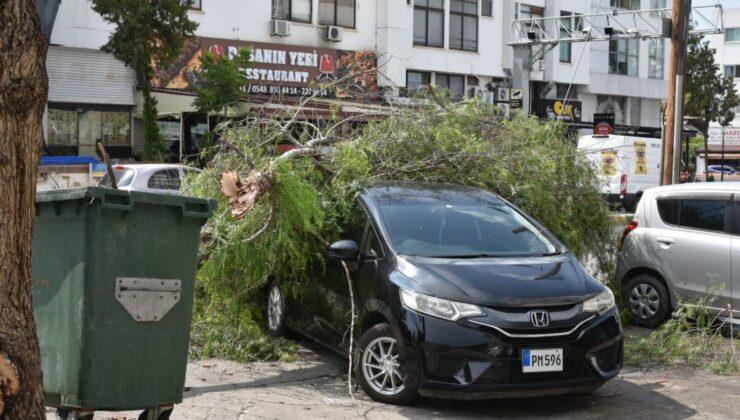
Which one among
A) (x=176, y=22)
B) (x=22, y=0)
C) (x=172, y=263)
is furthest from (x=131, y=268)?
(x=176, y=22)

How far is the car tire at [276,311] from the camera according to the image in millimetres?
8961

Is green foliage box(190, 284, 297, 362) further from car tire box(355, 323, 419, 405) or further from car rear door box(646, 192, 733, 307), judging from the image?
car rear door box(646, 192, 733, 307)

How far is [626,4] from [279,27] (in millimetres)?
23728

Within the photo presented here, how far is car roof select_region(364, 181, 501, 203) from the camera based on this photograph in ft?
26.9

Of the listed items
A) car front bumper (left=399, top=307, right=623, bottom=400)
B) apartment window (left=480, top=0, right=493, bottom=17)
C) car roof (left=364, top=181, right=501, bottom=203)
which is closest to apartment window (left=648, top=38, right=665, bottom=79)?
apartment window (left=480, top=0, right=493, bottom=17)

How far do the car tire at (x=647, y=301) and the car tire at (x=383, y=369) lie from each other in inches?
172

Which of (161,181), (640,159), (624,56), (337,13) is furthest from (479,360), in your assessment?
(624,56)

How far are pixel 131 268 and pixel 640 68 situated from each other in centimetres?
4734

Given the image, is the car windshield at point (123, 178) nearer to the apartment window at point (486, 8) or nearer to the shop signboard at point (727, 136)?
the apartment window at point (486, 8)

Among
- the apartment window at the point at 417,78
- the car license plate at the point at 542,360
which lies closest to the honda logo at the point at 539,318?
the car license plate at the point at 542,360

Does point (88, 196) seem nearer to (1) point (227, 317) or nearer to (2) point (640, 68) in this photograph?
(1) point (227, 317)

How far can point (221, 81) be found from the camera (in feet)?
87.9

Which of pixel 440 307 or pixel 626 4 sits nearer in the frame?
pixel 440 307

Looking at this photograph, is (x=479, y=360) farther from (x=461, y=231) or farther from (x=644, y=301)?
(x=644, y=301)
